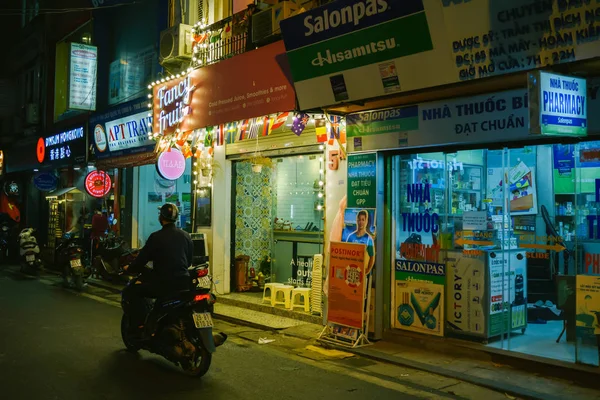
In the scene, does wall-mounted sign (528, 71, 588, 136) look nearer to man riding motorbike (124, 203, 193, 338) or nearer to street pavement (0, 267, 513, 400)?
street pavement (0, 267, 513, 400)

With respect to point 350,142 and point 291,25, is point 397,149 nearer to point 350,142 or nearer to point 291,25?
point 350,142

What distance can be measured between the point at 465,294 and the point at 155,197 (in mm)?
11298

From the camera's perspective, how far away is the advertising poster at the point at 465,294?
8281 millimetres

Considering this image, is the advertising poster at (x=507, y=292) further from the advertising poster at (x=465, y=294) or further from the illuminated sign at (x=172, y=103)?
the illuminated sign at (x=172, y=103)

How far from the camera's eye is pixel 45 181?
68.3ft

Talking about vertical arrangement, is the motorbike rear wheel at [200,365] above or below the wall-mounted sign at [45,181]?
below

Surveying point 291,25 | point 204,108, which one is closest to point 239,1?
point 204,108

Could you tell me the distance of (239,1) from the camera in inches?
515

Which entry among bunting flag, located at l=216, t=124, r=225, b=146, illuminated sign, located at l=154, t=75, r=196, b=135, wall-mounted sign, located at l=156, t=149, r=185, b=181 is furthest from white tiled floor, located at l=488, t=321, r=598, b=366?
wall-mounted sign, located at l=156, t=149, r=185, b=181

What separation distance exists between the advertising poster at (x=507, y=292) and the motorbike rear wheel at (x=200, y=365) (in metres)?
4.11

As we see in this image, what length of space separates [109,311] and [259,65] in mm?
A: 5800

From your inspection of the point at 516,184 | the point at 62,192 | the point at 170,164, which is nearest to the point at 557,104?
the point at 516,184

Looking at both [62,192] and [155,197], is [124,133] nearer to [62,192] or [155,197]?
[155,197]

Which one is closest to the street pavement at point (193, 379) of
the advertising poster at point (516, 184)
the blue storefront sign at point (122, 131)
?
the advertising poster at point (516, 184)
